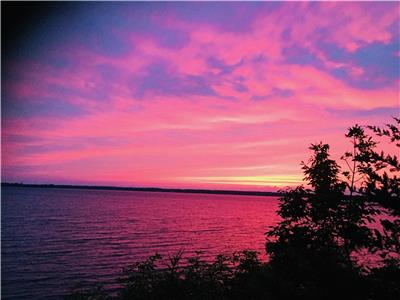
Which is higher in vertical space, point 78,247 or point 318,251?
point 318,251

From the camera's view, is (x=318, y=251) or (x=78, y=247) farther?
(x=78, y=247)

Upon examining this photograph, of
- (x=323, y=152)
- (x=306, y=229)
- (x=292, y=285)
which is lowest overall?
(x=292, y=285)

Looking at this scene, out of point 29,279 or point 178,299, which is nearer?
point 178,299

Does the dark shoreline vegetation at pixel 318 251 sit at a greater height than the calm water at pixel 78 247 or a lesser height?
greater

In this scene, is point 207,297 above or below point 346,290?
below

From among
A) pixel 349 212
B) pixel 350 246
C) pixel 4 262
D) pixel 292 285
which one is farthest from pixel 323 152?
pixel 4 262

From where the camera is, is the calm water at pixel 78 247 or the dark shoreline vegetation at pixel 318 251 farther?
the calm water at pixel 78 247

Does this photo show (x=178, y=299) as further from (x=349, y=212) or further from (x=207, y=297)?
(x=349, y=212)

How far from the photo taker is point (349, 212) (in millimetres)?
15914

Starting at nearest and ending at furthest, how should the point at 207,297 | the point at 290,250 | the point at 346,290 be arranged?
the point at 346,290, the point at 290,250, the point at 207,297

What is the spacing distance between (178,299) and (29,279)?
24842mm

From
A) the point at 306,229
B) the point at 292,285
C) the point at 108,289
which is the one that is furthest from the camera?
the point at 108,289

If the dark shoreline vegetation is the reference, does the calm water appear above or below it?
below

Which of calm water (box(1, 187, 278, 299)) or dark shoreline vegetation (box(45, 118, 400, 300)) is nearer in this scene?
dark shoreline vegetation (box(45, 118, 400, 300))
